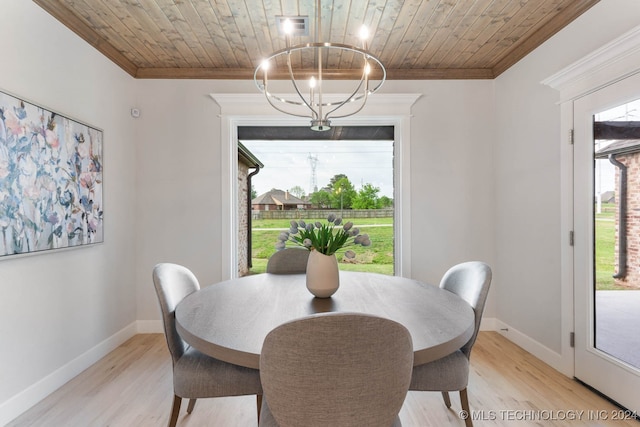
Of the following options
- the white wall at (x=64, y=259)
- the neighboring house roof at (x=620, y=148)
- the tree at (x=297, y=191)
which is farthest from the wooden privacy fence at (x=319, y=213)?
the neighboring house roof at (x=620, y=148)

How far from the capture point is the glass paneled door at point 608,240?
190 centimetres

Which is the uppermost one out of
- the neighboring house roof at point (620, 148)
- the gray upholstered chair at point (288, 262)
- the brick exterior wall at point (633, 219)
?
the neighboring house roof at point (620, 148)

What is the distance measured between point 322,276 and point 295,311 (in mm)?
256

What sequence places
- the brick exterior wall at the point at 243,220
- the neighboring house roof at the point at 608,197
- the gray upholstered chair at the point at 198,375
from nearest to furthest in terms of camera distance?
the gray upholstered chair at the point at 198,375, the neighboring house roof at the point at 608,197, the brick exterior wall at the point at 243,220

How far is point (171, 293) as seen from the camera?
165 cm

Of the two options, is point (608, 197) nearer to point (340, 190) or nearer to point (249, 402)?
point (340, 190)

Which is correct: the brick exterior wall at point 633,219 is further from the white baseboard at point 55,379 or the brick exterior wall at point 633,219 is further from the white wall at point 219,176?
the white baseboard at point 55,379

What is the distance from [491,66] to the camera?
3.19m

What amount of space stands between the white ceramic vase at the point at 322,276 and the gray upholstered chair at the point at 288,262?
30.1 inches

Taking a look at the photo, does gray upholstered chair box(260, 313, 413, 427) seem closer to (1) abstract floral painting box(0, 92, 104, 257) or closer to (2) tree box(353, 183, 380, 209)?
(1) abstract floral painting box(0, 92, 104, 257)

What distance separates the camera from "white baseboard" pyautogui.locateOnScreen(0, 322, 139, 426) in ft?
6.09

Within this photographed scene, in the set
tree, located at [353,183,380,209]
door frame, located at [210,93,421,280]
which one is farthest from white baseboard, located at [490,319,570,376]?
tree, located at [353,183,380,209]

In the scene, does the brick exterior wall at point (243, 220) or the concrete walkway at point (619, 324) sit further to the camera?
the brick exterior wall at point (243, 220)

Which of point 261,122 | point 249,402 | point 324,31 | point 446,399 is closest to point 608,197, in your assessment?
point 446,399
